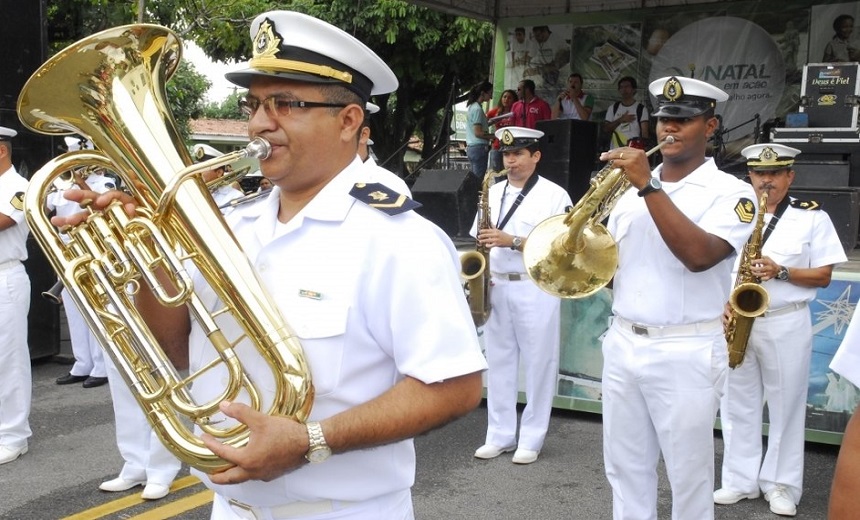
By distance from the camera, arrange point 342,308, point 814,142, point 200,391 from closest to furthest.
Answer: point 342,308 → point 200,391 → point 814,142

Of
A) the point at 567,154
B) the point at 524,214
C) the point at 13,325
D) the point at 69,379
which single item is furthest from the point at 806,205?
the point at 69,379

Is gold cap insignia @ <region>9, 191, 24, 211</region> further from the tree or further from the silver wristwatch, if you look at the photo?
the tree

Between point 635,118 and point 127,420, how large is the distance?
8179mm

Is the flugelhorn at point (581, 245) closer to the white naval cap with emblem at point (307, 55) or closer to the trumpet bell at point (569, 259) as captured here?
→ the trumpet bell at point (569, 259)

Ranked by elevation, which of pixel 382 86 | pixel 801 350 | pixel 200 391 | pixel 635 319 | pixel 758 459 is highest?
pixel 382 86

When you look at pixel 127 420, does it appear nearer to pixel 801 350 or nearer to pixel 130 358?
pixel 130 358

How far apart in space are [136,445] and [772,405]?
145 inches

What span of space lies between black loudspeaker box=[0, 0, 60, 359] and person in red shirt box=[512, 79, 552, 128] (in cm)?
565

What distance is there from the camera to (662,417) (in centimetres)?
350

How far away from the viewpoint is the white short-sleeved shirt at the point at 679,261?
347 centimetres

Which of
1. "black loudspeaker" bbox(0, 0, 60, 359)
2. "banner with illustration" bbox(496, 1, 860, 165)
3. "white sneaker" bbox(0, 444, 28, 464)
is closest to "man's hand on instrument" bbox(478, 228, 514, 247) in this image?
"white sneaker" bbox(0, 444, 28, 464)

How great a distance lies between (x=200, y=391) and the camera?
6.85 feet

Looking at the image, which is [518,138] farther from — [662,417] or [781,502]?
[662,417]

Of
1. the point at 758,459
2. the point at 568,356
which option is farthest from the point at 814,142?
the point at 758,459
